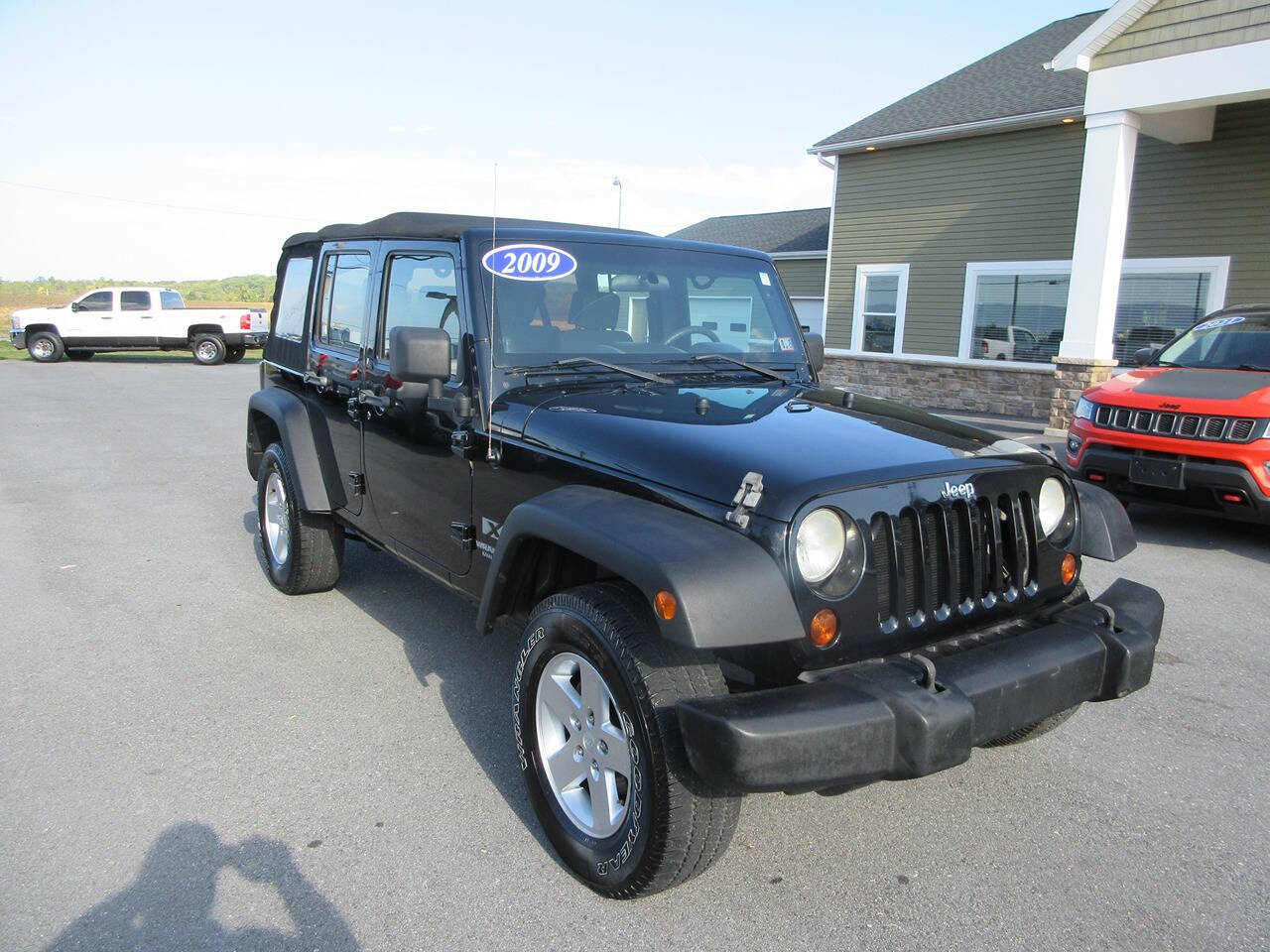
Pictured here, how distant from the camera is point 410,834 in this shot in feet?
9.62

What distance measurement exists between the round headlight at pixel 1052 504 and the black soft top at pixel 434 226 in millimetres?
2035

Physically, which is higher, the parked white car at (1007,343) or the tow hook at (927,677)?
the parked white car at (1007,343)

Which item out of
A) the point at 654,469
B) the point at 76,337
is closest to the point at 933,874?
the point at 654,469

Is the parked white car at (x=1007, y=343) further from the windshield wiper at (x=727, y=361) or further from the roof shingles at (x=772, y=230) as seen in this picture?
the windshield wiper at (x=727, y=361)

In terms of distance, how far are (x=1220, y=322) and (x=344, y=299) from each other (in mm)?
6973

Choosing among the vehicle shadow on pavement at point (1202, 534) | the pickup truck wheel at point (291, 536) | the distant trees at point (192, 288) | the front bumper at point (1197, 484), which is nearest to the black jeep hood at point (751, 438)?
the pickup truck wheel at point (291, 536)

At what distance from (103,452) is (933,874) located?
33.4 feet

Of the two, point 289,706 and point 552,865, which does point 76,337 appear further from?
point 552,865

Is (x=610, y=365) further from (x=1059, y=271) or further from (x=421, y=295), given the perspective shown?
(x=1059, y=271)

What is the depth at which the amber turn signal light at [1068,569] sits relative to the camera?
3035 mm

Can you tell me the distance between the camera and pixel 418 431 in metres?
3.78

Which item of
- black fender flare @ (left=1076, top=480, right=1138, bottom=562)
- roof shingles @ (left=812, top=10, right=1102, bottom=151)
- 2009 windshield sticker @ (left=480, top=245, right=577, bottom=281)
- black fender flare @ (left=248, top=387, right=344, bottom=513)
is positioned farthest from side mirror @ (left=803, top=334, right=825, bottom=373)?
roof shingles @ (left=812, top=10, right=1102, bottom=151)

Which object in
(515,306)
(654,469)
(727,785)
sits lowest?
(727,785)

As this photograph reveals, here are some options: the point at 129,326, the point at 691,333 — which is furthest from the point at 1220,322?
the point at 129,326
